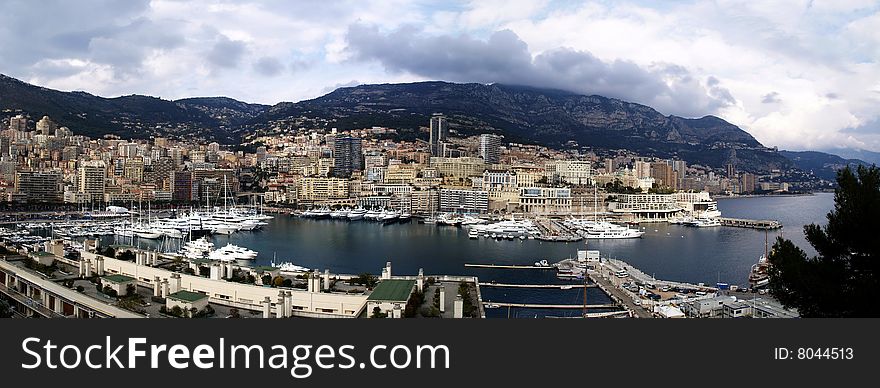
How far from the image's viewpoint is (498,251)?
47.8 feet

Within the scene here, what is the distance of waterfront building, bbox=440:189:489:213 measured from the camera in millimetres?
25750

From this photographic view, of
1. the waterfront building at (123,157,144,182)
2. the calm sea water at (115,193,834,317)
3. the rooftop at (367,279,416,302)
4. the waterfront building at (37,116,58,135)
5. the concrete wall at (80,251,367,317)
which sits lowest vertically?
the calm sea water at (115,193,834,317)

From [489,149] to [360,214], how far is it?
1690 centimetres

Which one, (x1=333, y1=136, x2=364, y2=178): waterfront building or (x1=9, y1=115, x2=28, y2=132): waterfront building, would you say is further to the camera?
(x1=9, y1=115, x2=28, y2=132): waterfront building

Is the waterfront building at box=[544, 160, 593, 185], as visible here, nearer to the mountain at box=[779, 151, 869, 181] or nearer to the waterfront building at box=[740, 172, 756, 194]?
the waterfront building at box=[740, 172, 756, 194]

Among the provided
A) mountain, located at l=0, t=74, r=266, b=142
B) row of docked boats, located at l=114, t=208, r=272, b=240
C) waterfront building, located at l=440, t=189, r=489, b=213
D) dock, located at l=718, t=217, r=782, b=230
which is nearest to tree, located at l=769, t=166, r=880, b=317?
row of docked boats, located at l=114, t=208, r=272, b=240

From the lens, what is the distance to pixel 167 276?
21.1 ft

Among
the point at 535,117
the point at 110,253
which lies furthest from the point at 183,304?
the point at 535,117

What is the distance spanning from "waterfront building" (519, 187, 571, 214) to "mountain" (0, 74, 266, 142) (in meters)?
30.0

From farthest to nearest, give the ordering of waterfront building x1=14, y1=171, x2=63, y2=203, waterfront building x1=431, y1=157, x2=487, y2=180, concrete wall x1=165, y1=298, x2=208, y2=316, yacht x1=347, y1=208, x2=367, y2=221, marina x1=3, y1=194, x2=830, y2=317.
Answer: waterfront building x1=431, y1=157, x2=487, y2=180 → waterfront building x1=14, y1=171, x2=63, y2=203 → yacht x1=347, y1=208, x2=367, y2=221 → marina x1=3, y1=194, x2=830, y2=317 → concrete wall x1=165, y1=298, x2=208, y2=316

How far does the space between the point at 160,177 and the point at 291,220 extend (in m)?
11.7

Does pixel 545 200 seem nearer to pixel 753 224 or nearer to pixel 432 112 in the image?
pixel 753 224

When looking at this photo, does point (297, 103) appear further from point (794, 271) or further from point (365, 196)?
point (794, 271)

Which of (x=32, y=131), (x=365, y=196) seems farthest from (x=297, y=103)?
(x=365, y=196)
